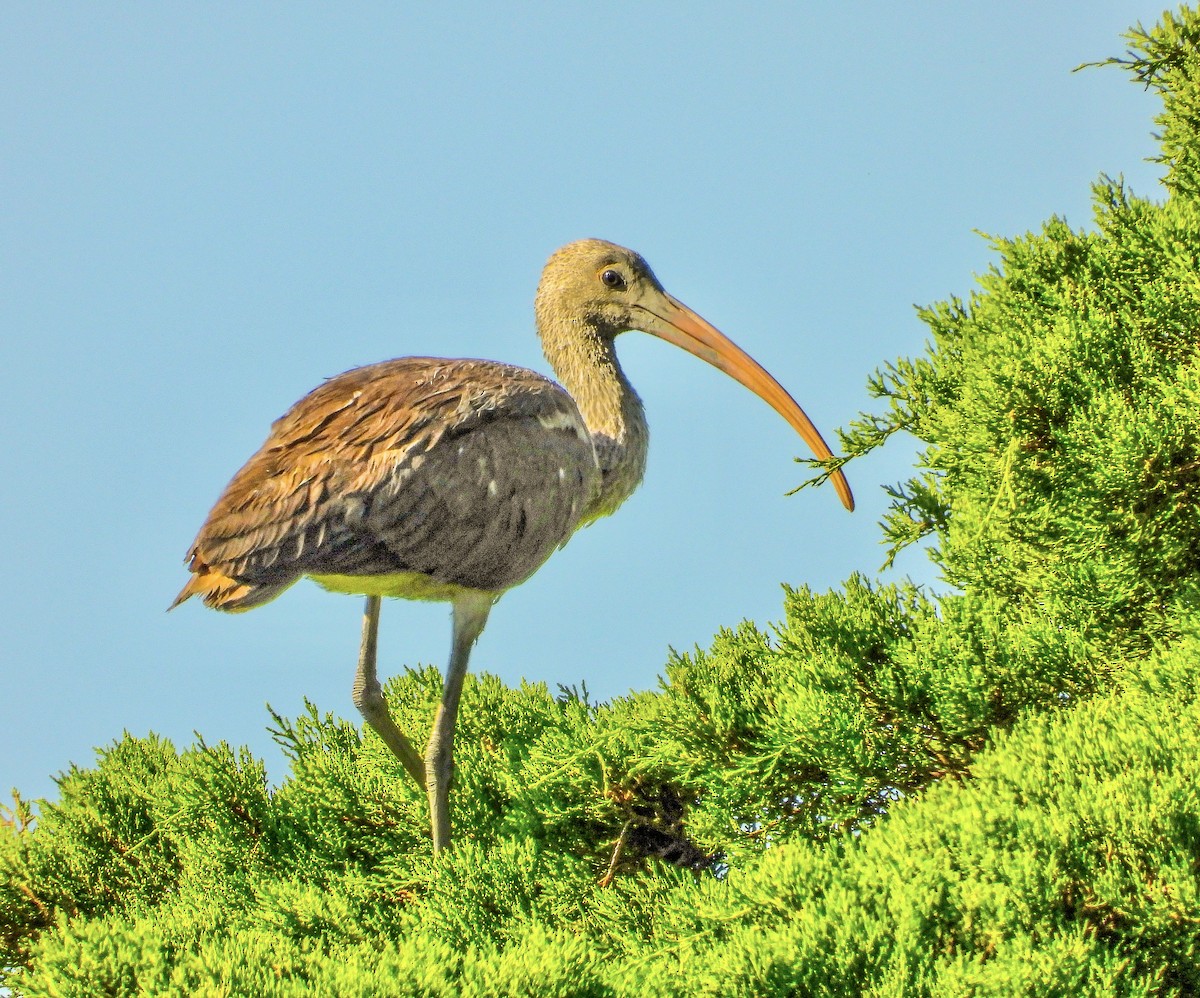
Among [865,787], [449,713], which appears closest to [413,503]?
[449,713]

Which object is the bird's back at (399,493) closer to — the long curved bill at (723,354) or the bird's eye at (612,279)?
the bird's eye at (612,279)

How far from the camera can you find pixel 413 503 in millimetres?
5168

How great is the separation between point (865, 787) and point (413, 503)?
2141 millimetres

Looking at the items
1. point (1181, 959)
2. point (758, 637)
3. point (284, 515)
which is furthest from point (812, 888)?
point (284, 515)

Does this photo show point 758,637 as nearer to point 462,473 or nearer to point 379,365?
point 462,473

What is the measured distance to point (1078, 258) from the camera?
5.87 metres

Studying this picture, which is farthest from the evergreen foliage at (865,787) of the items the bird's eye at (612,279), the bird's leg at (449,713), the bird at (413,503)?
the bird's eye at (612,279)

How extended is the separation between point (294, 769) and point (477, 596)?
1703 millimetres

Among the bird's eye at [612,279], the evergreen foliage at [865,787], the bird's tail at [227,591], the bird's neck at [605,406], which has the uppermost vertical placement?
the bird's eye at [612,279]

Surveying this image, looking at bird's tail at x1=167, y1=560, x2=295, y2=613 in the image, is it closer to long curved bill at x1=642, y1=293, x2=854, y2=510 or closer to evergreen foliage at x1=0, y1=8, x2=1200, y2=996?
evergreen foliage at x1=0, y1=8, x2=1200, y2=996

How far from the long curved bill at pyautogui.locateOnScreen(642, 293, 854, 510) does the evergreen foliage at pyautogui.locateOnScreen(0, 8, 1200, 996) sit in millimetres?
715

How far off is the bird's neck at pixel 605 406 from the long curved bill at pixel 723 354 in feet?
1.11

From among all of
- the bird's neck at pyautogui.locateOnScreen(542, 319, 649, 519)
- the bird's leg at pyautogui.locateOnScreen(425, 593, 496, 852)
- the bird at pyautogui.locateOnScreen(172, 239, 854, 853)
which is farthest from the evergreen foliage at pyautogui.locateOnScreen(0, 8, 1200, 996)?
the bird's neck at pyautogui.locateOnScreen(542, 319, 649, 519)

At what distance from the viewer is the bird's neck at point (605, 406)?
21.2ft
